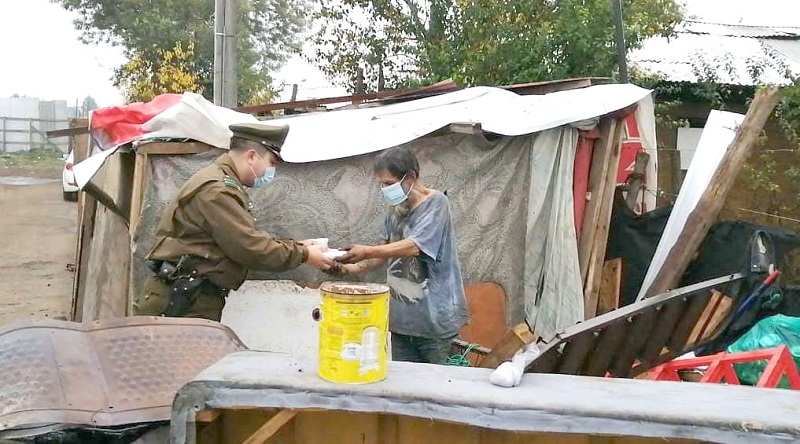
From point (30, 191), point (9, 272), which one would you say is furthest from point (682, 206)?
point (30, 191)

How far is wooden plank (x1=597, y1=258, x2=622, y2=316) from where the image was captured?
579 centimetres

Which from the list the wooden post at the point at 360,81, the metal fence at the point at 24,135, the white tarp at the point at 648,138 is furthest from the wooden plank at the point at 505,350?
the metal fence at the point at 24,135

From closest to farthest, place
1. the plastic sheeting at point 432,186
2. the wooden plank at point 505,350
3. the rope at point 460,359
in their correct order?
1. the rope at point 460,359
2. the wooden plank at point 505,350
3. the plastic sheeting at point 432,186

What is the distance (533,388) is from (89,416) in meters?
1.19

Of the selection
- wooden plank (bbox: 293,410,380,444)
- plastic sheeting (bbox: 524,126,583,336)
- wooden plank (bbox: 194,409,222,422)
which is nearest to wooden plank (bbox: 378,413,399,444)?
wooden plank (bbox: 293,410,380,444)

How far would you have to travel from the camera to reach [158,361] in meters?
2.21

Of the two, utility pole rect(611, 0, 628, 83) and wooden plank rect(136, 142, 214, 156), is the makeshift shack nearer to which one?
wooden plank rect(136, 142, 214, 156)

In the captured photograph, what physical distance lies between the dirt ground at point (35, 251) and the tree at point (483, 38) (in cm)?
525

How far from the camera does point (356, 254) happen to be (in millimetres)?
3867

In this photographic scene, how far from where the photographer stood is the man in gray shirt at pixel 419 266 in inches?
141

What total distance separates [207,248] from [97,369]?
150 cm

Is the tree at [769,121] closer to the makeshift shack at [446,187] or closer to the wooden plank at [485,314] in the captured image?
the makeshift shack at [446,187]

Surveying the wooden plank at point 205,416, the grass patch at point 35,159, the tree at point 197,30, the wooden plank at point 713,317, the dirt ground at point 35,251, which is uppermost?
the tree at point 197,30

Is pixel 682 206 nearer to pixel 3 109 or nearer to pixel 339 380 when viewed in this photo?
pixel 339 380
